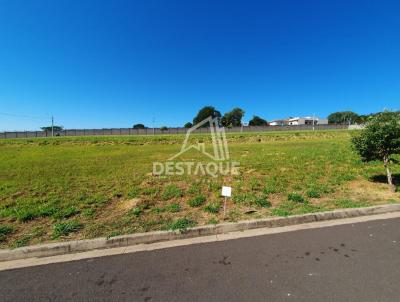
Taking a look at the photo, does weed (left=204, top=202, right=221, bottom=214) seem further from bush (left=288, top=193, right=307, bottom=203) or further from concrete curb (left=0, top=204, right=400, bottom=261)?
bush (left=288, top=193, right=307, bottom=203)

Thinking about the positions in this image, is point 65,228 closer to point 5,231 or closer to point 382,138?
point 5,231

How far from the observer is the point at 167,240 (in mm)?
3709

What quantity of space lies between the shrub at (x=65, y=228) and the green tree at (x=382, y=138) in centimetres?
731

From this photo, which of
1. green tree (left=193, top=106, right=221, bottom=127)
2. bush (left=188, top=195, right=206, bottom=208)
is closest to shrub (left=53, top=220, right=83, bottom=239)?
bush (left=188, top=195, right=206, bottom=208)

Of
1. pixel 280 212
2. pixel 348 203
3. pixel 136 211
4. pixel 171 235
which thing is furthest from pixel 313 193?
pixel 136 211

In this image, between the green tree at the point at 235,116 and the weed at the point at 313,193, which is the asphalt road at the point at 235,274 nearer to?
the weed at the point at 313,193

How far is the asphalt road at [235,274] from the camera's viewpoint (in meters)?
2.41

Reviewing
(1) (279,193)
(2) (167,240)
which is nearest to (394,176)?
(1) (279,193)

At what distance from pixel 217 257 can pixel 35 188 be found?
644 cm

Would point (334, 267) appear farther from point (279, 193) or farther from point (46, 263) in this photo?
point (46, 263)

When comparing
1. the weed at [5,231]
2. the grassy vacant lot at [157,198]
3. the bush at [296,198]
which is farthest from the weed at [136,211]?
the bush at [296,198]

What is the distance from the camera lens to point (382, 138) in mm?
5812

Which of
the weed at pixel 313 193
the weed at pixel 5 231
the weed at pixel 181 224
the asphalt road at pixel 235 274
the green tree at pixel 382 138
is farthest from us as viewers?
the green tree at pixel 382 138

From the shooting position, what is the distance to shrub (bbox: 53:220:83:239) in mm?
3809
